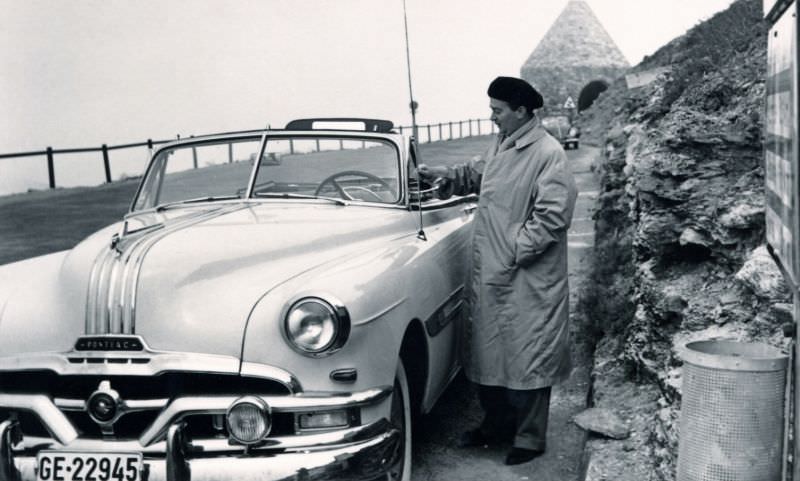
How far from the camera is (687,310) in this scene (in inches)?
165

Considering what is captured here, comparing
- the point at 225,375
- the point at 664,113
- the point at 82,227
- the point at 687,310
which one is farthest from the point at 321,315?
the point at 82,227

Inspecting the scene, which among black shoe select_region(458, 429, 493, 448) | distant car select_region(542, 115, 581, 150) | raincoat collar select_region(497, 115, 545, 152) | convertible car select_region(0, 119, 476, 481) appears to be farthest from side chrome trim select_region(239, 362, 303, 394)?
distant car select_region(542, 115, 581, 150)

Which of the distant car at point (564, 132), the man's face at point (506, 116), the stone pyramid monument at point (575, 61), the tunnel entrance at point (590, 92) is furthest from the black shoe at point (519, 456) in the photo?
the tunnel entrance at point (590, 92)

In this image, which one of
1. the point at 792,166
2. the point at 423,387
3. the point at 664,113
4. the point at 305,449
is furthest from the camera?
the point at 664,113

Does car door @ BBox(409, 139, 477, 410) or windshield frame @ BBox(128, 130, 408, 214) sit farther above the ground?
windshield frame @ BBox(128, 130, 408, 214)

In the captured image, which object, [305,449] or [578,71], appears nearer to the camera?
[305,449]

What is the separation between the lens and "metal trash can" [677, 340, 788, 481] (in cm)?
270

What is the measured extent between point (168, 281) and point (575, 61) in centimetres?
4897

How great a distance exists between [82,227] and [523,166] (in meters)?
10.5

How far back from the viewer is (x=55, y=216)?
1459 cm

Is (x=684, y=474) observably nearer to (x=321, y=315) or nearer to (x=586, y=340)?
(x=321, y=315)

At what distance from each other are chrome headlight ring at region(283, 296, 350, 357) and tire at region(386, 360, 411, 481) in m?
0.55

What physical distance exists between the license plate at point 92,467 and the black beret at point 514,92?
2.42 metres

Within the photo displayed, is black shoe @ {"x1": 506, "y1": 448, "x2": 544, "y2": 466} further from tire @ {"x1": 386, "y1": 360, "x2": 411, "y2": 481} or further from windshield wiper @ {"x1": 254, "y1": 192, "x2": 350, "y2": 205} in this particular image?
windshield wiper @ {"x1": 254, "y1": 192, "x2": 350, "y2": 205}
